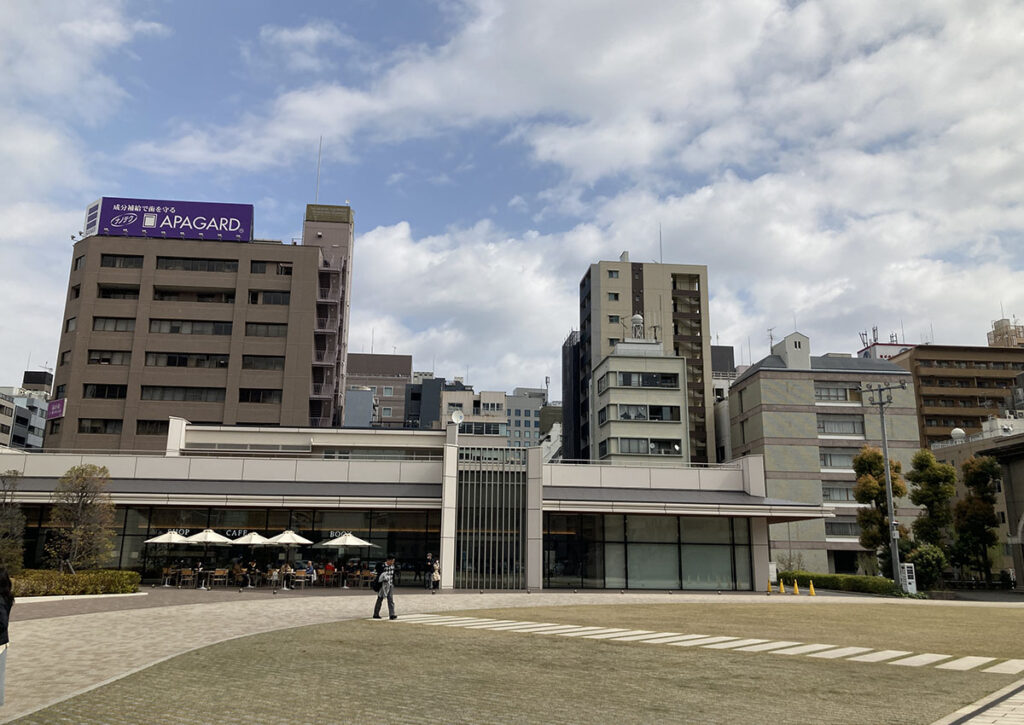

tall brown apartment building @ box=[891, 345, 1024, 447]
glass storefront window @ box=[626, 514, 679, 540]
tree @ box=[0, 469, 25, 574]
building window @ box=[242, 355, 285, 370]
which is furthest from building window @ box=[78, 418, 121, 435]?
tall brown apartment building @ box=[891, 345, 1024, 447]

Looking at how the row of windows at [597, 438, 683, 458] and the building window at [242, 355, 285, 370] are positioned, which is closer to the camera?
the building window at [242, 355, 285, 370]

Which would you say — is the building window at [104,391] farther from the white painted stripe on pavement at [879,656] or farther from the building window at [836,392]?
the white painted stripe on pavement at [879,656]

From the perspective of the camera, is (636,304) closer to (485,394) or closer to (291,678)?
(485,394)

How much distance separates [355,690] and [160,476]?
34535 millimetres

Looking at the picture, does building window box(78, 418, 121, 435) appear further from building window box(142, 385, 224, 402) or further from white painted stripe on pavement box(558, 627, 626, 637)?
white painted stripe on pavement box(558, 627, 626, 637)

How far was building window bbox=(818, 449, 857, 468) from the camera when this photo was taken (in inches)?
3041

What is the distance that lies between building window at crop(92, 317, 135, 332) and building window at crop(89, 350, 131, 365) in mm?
2370

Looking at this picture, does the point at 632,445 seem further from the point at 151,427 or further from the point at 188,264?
the point at 188,264

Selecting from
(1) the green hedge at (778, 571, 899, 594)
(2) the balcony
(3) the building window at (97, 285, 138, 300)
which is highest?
(3) the building window at (97, 285, 138, 300)

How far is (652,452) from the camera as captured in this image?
78625 mm

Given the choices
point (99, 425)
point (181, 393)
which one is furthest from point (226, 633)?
point (99, 425)

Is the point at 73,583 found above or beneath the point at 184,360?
beneath

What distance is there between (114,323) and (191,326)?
7.52 meters

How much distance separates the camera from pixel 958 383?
335 ft
